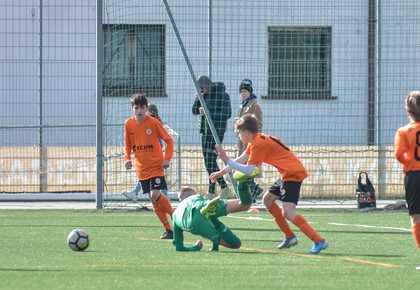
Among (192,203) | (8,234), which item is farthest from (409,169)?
(8,234)

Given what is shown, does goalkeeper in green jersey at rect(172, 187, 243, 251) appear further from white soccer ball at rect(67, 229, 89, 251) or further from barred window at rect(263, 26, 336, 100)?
barred window at rect(263, 26, 336, 100)

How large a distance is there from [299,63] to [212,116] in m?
2.28

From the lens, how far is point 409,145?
10453 millimetres

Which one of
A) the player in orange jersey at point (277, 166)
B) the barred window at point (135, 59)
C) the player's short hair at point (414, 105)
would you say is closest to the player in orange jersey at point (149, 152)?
the player in orange jersey at point (277, 166)

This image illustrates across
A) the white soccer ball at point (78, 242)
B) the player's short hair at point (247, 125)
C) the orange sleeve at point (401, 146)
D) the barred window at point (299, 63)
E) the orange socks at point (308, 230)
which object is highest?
the barred window at point (299, 63)

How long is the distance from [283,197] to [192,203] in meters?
0.94

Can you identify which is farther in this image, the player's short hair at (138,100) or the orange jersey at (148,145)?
the orange jersey at (148,145)

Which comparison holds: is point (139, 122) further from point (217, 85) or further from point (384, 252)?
point (217, 85)

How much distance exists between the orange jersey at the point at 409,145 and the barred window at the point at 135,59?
11.3 m

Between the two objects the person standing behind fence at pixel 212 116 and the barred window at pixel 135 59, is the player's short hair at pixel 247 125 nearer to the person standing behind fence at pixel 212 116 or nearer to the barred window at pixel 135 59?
the person standing behind fence at pixel 212 116

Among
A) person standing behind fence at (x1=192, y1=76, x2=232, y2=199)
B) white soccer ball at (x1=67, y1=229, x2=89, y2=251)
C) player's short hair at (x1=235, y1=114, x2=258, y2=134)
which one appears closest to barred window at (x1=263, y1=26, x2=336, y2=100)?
person standing behind fence at (x1=192, y1=76, x2=232, y2=199)

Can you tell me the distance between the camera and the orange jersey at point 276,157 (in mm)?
12180

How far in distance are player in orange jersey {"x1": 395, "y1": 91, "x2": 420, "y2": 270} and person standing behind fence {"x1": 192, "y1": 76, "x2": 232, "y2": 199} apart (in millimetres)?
9852

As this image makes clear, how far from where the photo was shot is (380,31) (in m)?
22.3
